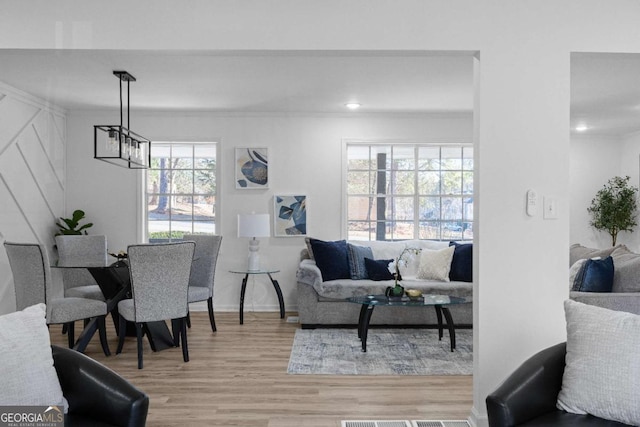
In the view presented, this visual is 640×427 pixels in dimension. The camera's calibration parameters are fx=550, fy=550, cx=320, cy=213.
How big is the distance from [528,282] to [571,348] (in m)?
0.74

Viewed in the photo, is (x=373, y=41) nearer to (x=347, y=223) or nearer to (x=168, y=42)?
(x=168, y=42)

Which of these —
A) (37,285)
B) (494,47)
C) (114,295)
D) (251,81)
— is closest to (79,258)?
(114,295)

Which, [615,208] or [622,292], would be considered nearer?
[622,292]

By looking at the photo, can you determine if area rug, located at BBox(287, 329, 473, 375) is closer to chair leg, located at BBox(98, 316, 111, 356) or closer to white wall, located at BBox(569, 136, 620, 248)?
chair leg, located at BBox(98, 316, 111, 356)

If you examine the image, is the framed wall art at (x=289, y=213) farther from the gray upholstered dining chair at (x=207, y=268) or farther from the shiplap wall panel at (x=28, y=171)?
the shiplap wall panel at (x=28, y=171)

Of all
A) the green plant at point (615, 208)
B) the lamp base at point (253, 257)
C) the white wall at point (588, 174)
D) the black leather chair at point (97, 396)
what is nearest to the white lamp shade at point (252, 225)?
the lamp base at point (253, 257)

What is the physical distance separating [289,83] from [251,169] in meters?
1.74

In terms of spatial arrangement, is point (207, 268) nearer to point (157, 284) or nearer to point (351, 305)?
point (157, 284)

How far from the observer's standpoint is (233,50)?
9.78 ft

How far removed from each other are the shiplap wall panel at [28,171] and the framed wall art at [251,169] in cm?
210

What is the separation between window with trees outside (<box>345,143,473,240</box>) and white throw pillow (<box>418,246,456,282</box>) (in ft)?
2.81

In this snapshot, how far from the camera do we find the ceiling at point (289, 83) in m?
4.55

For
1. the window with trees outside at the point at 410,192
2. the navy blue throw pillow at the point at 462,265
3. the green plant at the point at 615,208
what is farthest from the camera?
the green plant at the point at 615,208

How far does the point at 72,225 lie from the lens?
6410mm
